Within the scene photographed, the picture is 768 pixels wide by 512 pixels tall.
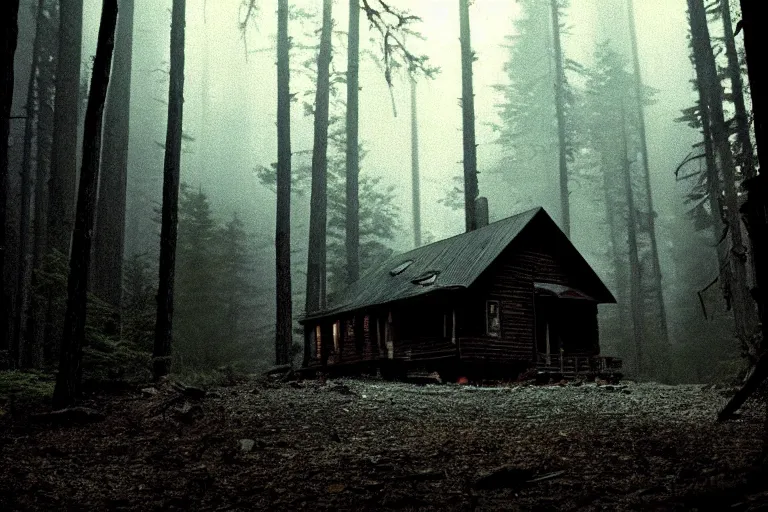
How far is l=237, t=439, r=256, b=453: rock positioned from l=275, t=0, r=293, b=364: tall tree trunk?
13.0 m

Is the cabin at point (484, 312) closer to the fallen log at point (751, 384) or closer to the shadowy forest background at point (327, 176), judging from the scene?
the shadowy forest background at point (327, 176)

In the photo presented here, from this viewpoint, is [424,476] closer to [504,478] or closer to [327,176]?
[504,478]

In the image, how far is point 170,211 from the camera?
49.5ft

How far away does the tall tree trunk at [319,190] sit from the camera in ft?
83.6

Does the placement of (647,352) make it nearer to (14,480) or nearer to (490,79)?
(14,480)

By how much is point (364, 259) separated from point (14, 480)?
32647 mm

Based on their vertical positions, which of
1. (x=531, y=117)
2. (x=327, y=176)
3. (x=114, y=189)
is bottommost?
(x=114, y=189)

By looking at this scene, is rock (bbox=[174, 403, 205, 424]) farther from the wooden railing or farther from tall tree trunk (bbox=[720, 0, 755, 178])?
tall tree trunk (bbox=[720, 0, 755, 178])

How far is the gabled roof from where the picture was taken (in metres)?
20.7

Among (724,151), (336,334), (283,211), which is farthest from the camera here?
(336,334)

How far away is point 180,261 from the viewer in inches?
1388

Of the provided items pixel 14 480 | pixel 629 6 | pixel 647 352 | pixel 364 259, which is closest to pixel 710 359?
pixel 647 352

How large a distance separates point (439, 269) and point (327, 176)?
18452 mm

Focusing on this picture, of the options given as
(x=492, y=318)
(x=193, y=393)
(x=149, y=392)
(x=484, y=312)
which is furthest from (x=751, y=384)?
(x=492, y=318)
